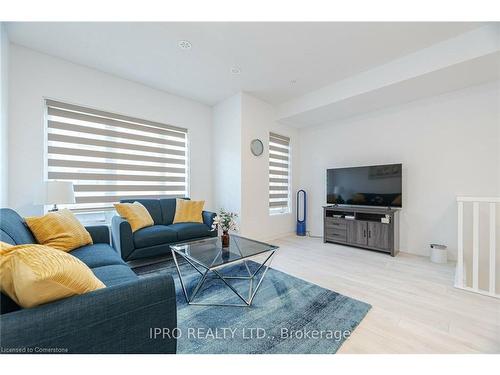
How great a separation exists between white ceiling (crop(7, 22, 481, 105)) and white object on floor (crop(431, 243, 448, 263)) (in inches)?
101

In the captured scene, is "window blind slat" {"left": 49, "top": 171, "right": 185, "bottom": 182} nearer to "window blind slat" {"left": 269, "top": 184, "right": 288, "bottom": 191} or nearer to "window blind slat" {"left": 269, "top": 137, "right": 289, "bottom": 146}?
"window blind slat" {"left": 269, "top": 184, "right": 288, "bottom": 191}

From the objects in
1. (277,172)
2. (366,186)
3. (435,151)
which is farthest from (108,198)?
(435,151)

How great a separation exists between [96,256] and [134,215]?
1067 mm

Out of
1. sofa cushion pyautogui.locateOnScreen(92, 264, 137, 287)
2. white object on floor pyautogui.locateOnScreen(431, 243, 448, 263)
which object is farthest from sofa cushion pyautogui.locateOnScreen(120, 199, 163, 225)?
white object on floor pyautogui.locateOnScreen(431, 243, 448, 263)

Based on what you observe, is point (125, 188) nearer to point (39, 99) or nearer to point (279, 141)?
point (39, 99)

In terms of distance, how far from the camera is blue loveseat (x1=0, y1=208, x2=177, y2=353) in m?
0.71

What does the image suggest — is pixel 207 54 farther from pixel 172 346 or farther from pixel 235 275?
pixel 172 346

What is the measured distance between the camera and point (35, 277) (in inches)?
28.9

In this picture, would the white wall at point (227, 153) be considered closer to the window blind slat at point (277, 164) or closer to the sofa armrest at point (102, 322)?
the window blind slat at point (277, 164)

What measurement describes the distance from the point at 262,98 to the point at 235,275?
309cm

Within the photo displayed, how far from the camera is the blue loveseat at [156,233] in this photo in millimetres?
2455

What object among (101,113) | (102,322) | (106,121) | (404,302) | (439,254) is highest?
(101,113)

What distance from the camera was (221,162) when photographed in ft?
13.4
